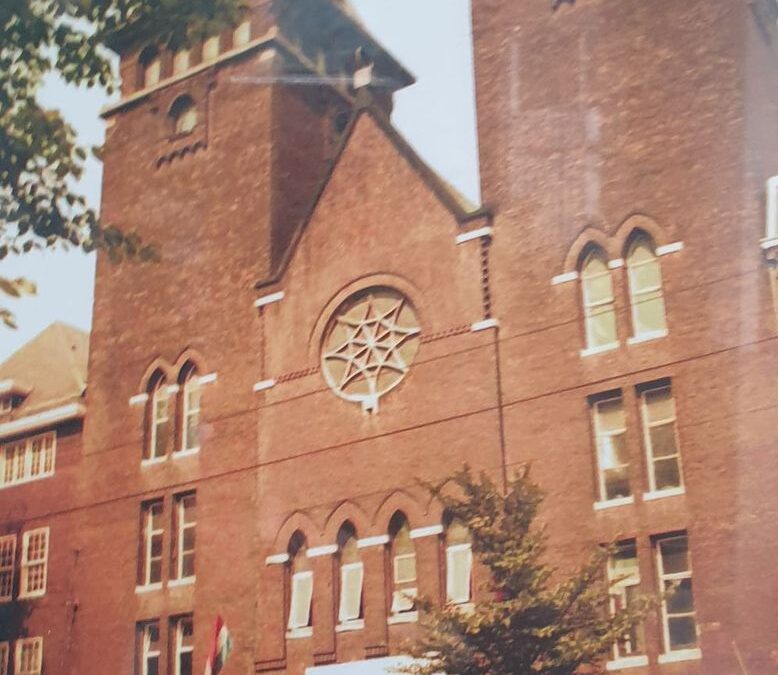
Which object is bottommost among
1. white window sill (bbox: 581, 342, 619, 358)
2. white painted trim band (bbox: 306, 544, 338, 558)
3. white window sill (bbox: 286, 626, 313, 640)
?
white window sill (bbox: 286, 626, 313, 640)

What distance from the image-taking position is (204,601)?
29297 millimetres

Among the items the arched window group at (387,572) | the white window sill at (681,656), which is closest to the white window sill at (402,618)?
the arched window group at (387,572)

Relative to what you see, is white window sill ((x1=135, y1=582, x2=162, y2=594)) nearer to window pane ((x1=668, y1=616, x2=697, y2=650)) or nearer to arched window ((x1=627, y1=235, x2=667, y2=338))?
window pane ((x1=668, y1=616, x2=697, y2=650))

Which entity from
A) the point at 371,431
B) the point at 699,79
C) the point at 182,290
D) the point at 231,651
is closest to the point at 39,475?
the point at 182,290

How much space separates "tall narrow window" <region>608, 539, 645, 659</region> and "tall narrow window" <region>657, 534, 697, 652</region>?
1.47ft

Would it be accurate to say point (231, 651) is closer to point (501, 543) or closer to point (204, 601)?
point (204, 601)

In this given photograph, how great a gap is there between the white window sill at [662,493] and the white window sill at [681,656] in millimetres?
2723

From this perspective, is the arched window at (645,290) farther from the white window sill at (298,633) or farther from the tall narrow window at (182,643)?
the tall narrow window at (182,643)

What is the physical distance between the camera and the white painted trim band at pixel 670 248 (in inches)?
989

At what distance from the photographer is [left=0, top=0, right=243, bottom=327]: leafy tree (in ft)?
→ 50.5

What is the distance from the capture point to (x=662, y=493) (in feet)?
78.9

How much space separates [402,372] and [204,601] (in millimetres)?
6807

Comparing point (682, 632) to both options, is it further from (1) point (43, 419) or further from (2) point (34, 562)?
(1) point (43, 419)

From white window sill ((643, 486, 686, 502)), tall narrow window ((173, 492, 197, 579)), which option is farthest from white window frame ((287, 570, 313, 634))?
white window sill ((643, 486, 686, 502))
